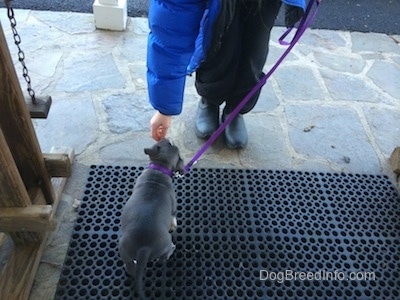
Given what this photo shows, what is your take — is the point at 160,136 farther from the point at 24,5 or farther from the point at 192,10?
the point at 24,5

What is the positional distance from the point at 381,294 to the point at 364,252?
15 centimetres

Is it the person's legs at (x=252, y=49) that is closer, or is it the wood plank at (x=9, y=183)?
the wood plank at (x=9, y=183)

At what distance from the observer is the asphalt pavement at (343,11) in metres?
2.46

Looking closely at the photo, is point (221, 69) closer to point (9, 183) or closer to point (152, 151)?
point (152, 151)

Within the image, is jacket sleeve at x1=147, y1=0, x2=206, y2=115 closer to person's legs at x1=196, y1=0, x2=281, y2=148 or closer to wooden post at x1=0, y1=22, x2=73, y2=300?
person's legs at x1=196, y1=0, x2=281, y2=148

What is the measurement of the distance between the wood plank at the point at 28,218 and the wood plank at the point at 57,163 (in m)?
0.19

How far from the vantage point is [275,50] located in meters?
2.28

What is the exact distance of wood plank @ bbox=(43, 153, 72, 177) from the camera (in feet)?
4.31

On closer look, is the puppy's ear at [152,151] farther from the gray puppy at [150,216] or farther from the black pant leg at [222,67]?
the black pant leg at [222,67]

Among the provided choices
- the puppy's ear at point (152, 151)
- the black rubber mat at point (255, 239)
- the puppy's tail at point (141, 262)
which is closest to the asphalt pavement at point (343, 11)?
the black rubber mat at point (255, 239)

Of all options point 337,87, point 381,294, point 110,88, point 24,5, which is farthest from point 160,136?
point 24,5

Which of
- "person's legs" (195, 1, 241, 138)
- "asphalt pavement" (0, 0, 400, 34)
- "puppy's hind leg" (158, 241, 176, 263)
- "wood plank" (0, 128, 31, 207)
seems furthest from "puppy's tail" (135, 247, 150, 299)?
"asphalt pavement" (0, 0, 400, 34)

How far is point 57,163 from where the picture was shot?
1314 millimetres

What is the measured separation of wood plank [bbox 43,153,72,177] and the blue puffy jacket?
34cm
